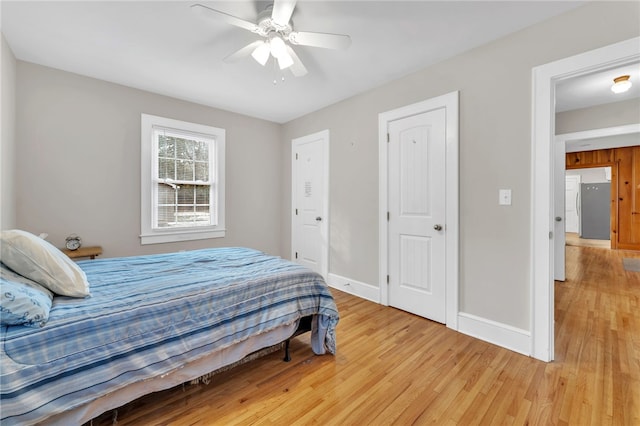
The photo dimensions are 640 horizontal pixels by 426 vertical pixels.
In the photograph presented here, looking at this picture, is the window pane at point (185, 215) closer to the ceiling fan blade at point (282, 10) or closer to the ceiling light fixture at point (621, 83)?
the ceiling fan blade at point (282, 10)

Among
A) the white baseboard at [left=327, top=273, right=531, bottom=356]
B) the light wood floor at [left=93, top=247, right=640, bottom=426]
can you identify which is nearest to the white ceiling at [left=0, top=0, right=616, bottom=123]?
the white baseboard at [left=327, top=273, right=531, bottom=356]

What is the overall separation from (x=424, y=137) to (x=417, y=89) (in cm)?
51

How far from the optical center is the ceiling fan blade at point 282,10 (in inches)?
63.5

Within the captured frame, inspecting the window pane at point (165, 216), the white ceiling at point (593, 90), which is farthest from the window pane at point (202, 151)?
the white ceiling at point (593, 90)

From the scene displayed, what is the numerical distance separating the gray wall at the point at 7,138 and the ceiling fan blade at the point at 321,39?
2.30 meters

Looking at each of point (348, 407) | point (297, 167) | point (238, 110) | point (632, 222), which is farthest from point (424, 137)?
point (632, 222)

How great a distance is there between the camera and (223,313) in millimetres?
1606

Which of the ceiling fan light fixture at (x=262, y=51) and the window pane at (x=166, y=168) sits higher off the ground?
the ceiling fan light fixture at (x=262, y=51)

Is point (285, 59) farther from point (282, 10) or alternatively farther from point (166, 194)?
point (166, 194)

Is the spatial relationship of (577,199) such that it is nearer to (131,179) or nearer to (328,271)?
(328,271)

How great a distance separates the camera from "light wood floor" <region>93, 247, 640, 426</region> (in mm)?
1489

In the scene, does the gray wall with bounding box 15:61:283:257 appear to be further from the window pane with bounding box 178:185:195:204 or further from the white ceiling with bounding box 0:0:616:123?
the window pane with bounding box 178:185:195:204

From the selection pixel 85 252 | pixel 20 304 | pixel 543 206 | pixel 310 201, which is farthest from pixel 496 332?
pixel 85 252

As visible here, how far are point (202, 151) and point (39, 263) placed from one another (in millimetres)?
2707
